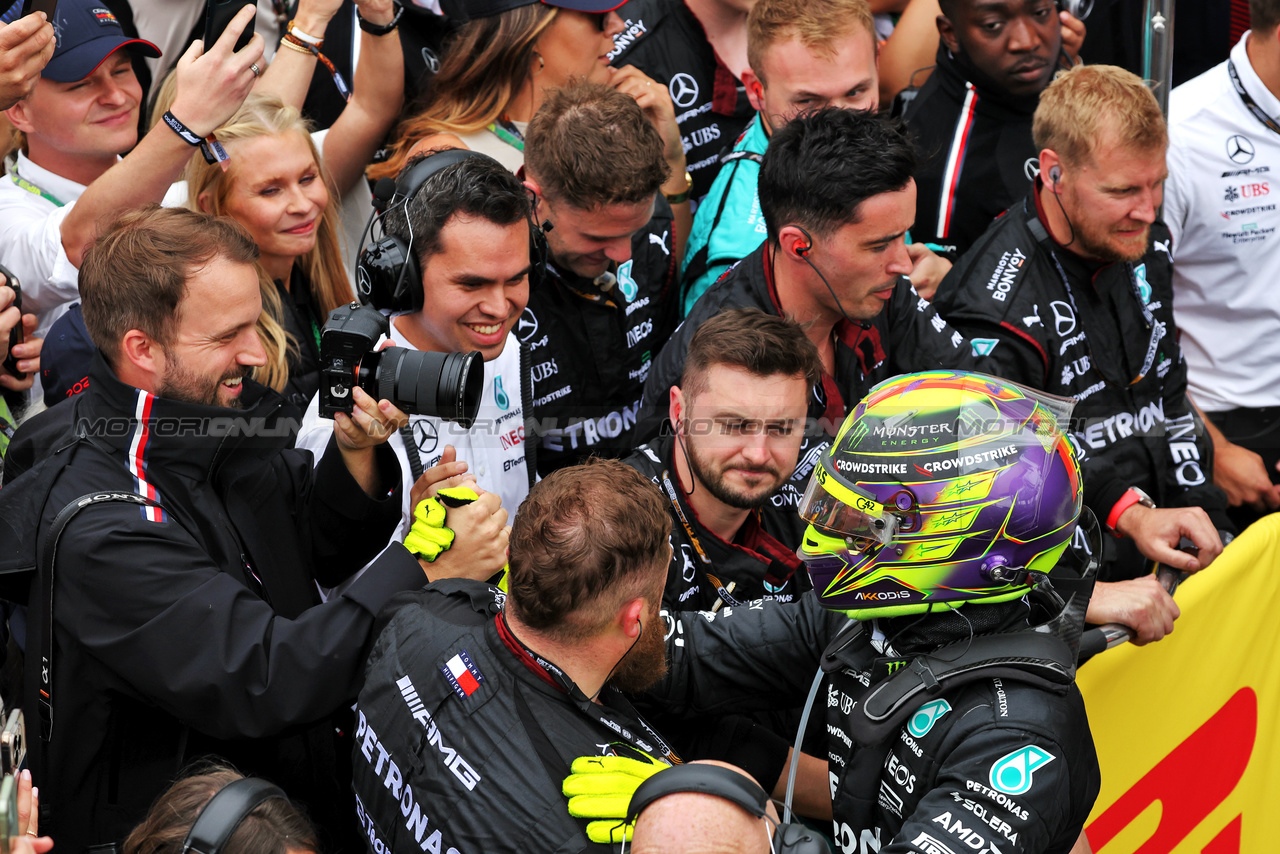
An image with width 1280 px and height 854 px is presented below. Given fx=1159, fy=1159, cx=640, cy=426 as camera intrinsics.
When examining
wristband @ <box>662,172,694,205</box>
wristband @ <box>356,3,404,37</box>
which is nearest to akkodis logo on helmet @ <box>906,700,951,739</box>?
wristband @ <box>662,172,694,205</box>

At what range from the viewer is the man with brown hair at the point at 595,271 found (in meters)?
3.94

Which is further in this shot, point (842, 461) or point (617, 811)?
→ point (842, 461)

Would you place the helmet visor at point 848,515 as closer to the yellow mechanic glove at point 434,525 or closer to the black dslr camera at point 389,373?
the yellow mechanic glove at point 434,525

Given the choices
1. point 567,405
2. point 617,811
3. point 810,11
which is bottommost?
point 567,405

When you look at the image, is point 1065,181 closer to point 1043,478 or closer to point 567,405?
point 567,405

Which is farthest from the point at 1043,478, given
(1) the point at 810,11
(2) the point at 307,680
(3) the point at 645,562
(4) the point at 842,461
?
(1) the point at 810,11

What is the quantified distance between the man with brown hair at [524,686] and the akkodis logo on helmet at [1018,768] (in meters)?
0.64

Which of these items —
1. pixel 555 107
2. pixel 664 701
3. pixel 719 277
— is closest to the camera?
pixel 664 701

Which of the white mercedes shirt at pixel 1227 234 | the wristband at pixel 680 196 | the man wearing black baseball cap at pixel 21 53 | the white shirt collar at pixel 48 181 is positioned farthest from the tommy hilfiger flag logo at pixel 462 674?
the white mercedes shirt at pixel 1227 234

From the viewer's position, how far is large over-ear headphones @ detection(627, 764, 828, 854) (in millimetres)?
1859

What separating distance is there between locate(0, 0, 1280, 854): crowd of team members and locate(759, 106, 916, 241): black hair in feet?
0.04

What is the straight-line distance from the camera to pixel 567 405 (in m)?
4.26

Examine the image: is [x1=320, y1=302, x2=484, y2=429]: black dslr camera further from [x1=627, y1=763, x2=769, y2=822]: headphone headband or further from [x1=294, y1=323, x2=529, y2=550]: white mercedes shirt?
[x1=627, y1=763, x2=769, y2=822]: headphone headband

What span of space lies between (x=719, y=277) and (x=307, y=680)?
7.84ft
